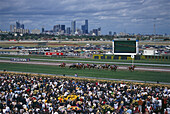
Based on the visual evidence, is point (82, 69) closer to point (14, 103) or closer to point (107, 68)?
point (107, 68)

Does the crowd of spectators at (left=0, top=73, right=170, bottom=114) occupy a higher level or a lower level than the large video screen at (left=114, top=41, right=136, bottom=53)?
lower

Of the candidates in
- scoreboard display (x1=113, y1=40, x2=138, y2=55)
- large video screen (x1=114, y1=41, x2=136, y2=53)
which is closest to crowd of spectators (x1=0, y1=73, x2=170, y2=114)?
scoreboard display (x1=113, y1=40, x2=138, y2=55)

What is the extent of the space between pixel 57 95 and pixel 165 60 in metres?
42.1

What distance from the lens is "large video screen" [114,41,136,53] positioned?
59.1 m

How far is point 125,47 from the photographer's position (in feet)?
196

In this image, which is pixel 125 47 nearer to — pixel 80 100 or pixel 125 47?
pixel 125 47

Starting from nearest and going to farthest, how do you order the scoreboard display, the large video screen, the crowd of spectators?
the crowd of spectators
the scoreboard display
the large video screen

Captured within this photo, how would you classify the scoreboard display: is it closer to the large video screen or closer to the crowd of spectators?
the large video screen

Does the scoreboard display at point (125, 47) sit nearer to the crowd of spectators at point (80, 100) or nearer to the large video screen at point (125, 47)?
the large video screen at point (125, 47)

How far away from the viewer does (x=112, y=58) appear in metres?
59.5

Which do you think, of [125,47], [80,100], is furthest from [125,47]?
[80,100]

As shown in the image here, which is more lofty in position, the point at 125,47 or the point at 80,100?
the point at 125,47

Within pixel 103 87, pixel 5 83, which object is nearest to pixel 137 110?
pixel 103 87

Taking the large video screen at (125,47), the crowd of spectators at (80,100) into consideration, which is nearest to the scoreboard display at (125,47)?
the large video screen at (125,47)
